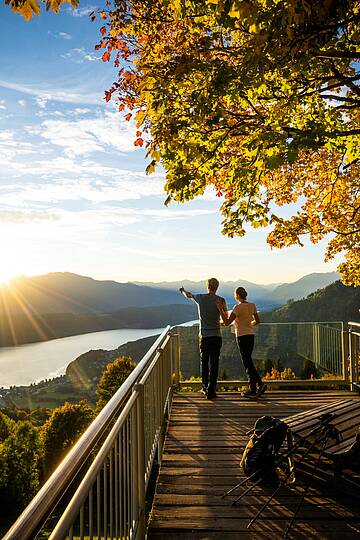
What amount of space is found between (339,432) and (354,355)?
507 centimetres

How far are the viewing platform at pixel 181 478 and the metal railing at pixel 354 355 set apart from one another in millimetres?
183

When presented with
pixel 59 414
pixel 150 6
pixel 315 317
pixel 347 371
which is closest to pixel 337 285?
pixel 315 317

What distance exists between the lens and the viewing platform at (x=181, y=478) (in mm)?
1832

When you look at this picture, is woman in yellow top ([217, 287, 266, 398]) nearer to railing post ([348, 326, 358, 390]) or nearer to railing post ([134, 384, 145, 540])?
railing post ([348, 326, 358, 390])

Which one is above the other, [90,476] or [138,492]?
[90,476]

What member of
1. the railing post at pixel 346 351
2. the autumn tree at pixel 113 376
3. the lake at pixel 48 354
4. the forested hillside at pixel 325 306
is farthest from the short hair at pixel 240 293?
the lake at pixel 48 354

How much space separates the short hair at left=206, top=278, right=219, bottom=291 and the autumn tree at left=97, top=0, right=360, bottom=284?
1489mm

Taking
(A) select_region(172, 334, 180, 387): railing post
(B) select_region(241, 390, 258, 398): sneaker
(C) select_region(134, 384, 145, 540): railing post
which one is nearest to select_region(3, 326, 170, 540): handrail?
(C) select_region(134, 384, 145, 540): railing post

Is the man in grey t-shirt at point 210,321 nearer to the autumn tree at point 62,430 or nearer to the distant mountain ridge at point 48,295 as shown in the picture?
the autumn tree at point 62,430

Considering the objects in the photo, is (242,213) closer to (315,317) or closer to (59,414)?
(59,414)

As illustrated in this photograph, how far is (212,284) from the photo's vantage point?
8406mm

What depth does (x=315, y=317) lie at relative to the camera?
72000 millimetres

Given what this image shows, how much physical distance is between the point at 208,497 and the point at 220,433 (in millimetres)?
2207

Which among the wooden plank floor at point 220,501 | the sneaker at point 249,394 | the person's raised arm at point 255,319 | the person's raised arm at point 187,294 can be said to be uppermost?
the person's raised arm at point 187,294
